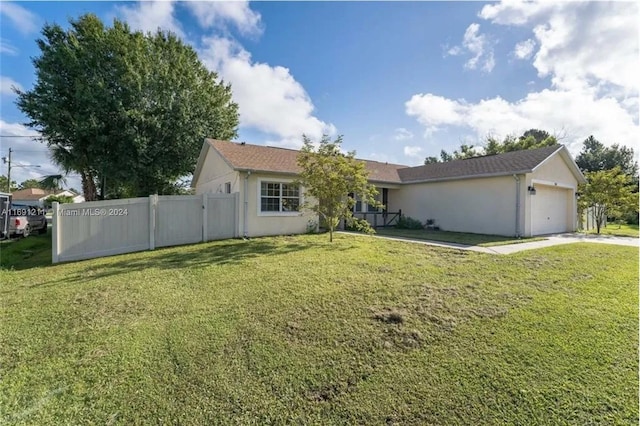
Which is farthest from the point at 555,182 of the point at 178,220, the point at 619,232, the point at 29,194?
the point at 29,194

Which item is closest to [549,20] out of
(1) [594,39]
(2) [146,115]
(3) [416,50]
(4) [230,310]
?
(1) [594,39]

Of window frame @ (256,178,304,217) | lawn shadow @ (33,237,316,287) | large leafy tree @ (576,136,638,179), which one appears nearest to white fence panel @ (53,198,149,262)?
lawn shadow @ (33,237,316,287)

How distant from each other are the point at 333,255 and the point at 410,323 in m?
4.35

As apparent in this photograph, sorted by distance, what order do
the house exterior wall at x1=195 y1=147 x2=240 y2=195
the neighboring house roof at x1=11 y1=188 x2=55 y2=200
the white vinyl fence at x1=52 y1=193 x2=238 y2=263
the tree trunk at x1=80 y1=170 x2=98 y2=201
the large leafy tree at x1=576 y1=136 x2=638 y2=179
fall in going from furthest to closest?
the neighboring house roof at x1=11 y1=188 x2=55 y2=200, the large leafy tree at x1=576 y1=136 x2=638 y2=179, the tree trunk at x1=80 y1=170 x2=98 y2=201, the house exterior wall at x1=195 y1=147 x2=240 y2=195, the white vinyl fence at x1=52 y1=193 x2=238 y2=263

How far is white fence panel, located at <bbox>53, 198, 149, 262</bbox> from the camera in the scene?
8.69 m

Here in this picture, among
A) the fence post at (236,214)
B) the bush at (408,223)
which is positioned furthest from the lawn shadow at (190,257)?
the bush at (408,223)

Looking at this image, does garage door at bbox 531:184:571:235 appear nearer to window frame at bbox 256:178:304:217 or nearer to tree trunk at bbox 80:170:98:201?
window frame at bbox 256:178:304:217

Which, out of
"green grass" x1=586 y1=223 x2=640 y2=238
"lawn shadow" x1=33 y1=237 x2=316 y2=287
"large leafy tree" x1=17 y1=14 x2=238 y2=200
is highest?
"large leafy tree" x1=17 y1=14 x2=238 y2=200

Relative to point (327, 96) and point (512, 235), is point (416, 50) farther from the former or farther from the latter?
point (512, 235)

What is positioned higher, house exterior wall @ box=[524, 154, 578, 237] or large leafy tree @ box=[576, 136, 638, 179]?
large leafy tree @ box=[576, 136, 638, 179]

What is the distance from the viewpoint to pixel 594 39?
856cm

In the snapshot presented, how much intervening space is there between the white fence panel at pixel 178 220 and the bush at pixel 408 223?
11.7 metres

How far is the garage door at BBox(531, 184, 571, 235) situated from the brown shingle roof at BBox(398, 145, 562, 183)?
1.42 meters

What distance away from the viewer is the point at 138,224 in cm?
993
